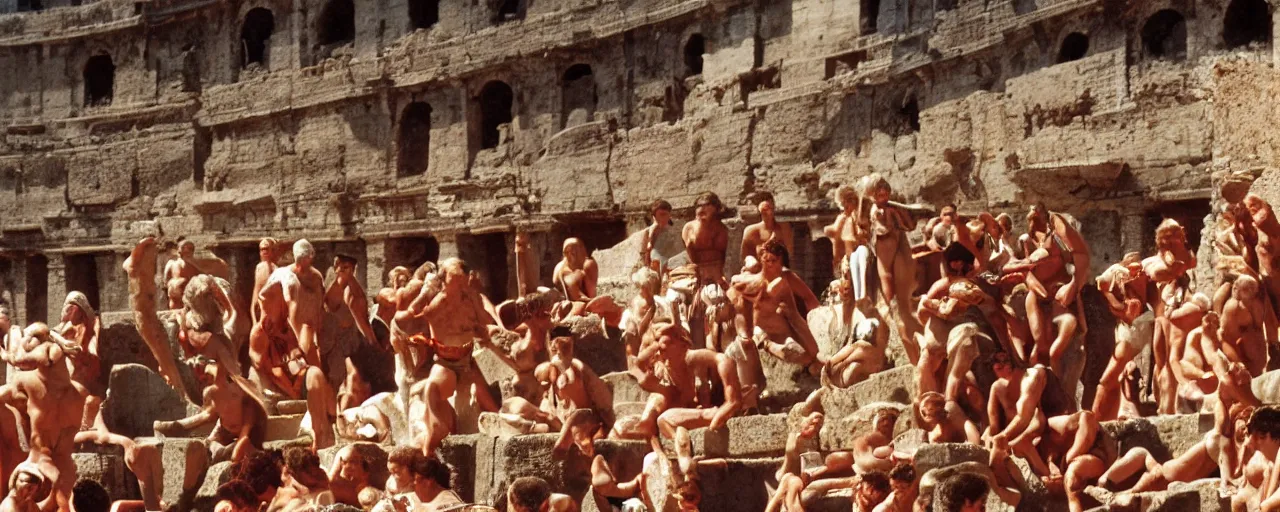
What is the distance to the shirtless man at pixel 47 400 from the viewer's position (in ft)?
44.9

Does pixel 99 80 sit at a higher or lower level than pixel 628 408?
higher

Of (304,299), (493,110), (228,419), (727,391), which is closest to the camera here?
(727,391)

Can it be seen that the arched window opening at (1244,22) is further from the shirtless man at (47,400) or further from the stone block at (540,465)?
the shirtless man at (47,400)

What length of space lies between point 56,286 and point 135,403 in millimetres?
16092

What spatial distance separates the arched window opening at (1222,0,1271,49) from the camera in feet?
58.2

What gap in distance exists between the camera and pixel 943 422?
11703 mm

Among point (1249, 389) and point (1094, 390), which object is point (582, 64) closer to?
point (1094, 390)

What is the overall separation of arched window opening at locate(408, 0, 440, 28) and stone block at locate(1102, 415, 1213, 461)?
63.3 feet

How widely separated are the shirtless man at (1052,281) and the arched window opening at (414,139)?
16.5m

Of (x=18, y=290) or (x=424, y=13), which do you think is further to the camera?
(x=18, y=290)

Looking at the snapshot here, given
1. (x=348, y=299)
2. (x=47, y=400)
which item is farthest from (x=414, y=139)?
(x=47, y=400)

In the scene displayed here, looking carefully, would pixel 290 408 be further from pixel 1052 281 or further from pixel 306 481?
pixel 1052 281

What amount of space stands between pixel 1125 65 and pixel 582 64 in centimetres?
992

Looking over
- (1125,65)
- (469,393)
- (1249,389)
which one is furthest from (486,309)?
(1125,65)
